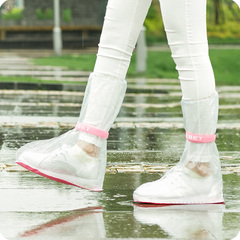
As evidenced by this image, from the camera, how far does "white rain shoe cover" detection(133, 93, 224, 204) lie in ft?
12.1

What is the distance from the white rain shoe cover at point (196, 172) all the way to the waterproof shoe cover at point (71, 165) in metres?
0.24

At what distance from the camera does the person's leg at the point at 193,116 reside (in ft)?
11.8

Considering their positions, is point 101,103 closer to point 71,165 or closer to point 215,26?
point 71,165

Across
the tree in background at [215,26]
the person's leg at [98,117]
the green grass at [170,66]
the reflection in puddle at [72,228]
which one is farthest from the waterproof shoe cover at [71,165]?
the tree in background at [215,26]

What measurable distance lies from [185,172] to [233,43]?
28.0m

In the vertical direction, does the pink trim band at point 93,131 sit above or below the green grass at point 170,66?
above

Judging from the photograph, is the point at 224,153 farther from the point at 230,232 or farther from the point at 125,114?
the point at 125,114

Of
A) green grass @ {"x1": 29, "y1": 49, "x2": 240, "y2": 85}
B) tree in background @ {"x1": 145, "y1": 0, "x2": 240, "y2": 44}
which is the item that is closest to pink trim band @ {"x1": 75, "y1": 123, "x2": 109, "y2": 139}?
green grass @ {"x1": 29, "y1": 49, "x2": 240, "y2": 85}

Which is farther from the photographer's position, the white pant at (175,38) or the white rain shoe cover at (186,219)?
the white pant at (175,38)

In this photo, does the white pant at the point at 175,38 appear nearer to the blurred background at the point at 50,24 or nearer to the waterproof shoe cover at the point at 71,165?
the waterproof shoe cover at the point at 71,165

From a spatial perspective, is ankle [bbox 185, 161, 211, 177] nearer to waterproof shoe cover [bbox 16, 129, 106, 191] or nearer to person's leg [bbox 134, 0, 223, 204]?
person's leg [bbox 134, 0, 223, 204]

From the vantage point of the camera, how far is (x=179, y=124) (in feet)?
24.4

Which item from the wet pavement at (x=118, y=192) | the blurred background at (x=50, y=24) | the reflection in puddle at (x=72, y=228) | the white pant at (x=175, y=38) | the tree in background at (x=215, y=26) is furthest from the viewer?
the tree in background at (x=215, y=26)

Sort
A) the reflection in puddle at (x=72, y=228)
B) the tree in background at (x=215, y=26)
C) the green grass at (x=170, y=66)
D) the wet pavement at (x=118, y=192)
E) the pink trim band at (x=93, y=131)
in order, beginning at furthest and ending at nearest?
the tree in background at (x=215, y=26)
the green grass at (x=170, y=66)
the pink trim band at (x=93, y=131)
the wet pavement at (x=118, y=192)
the reflection in puddle at (x=72, y=228)
